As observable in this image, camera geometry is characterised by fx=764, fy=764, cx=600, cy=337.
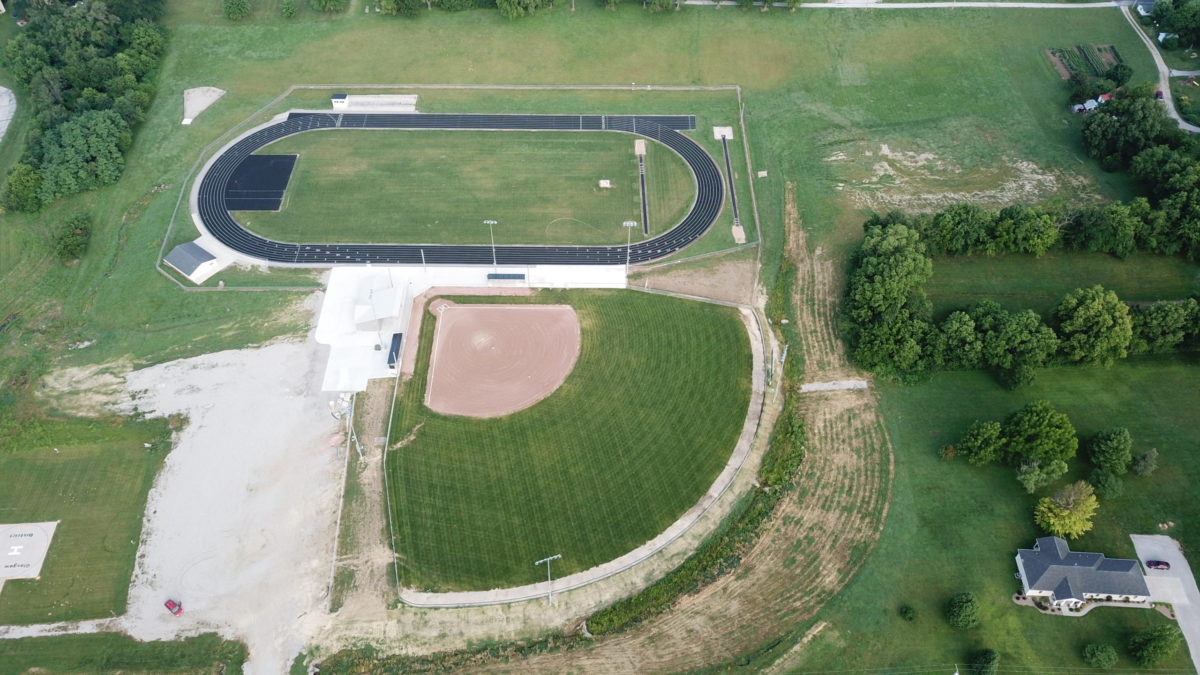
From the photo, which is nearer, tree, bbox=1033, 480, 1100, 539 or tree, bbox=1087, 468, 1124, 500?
tree, bbox=1033, 480, 1100, 539

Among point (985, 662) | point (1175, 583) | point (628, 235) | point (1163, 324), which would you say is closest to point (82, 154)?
point (628, 235)

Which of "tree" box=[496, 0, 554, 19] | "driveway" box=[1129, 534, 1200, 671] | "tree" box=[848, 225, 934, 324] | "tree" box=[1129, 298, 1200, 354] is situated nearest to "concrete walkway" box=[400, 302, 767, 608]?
"tree" box=[848, 225, 934, 324]

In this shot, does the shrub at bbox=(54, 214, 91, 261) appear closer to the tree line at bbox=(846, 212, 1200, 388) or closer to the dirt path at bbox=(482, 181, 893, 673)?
the dirt path at bbox=(482, 181, 893, 673)

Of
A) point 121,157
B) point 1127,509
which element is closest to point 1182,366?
point 1127,509

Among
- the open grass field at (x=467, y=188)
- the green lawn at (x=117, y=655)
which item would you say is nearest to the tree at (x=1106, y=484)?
the open grass field at (x=467, y=188)

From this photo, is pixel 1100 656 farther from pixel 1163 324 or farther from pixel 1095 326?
pixel 1163 324

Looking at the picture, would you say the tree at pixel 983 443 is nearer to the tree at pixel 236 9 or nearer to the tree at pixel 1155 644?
the tree at pixel 1155 644
